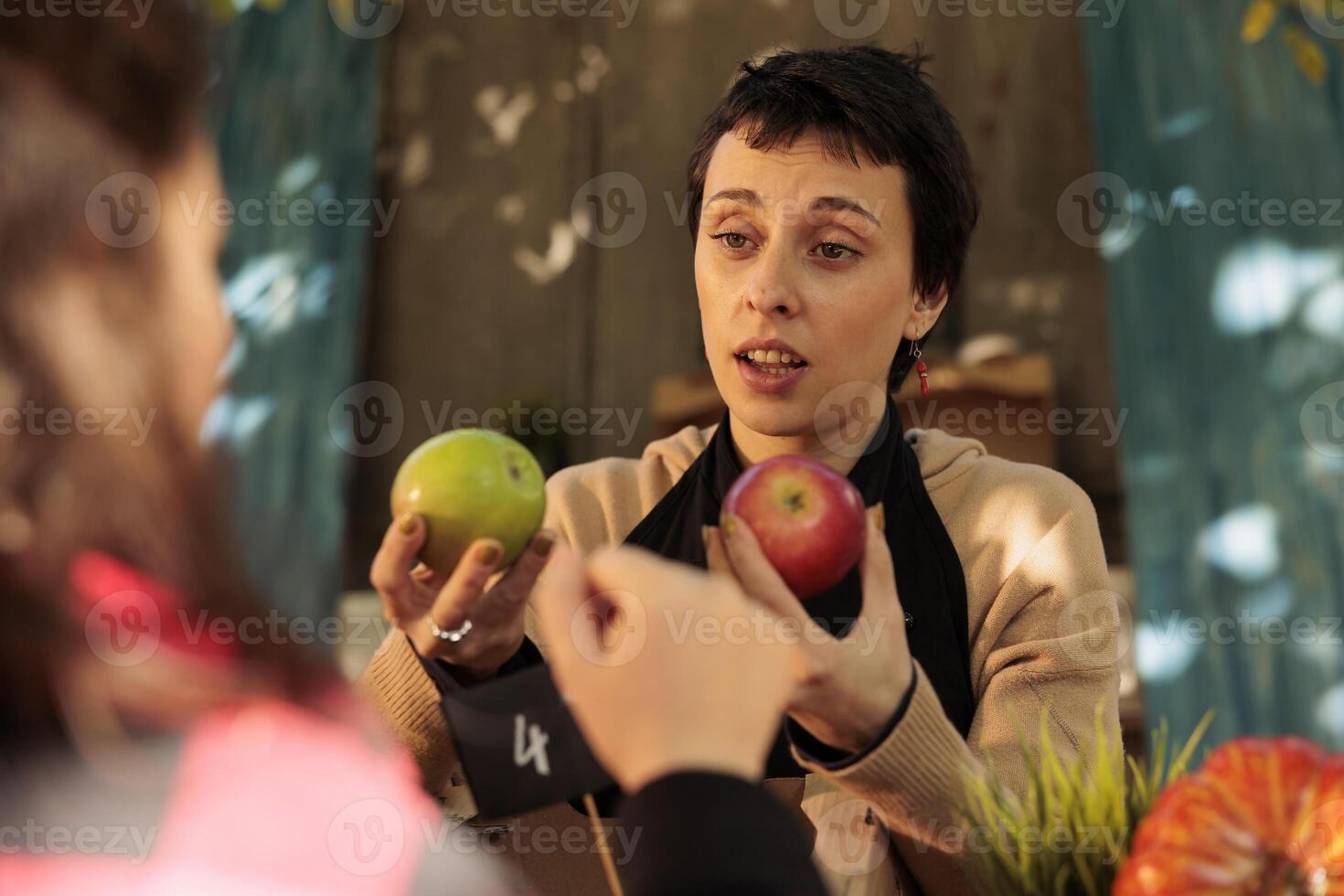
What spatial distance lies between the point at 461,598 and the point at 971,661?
0.60 metres

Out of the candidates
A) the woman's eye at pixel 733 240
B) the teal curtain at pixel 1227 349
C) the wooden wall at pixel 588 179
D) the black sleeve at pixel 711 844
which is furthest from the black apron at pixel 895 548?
the wooden wall at pixel 588 179

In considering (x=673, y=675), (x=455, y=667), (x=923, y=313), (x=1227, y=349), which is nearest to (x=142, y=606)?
(x=673, y=675)

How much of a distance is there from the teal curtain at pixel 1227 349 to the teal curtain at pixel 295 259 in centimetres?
239

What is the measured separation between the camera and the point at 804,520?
1170 mm

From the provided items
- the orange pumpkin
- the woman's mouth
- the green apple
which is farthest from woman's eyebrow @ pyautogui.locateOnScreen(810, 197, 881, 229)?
the orange pumpkin

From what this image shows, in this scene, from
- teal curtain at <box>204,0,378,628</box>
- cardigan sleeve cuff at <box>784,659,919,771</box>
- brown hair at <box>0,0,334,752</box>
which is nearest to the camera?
brown hair at <box>0,0,334,752</box>

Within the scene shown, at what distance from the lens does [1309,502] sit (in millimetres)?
3027

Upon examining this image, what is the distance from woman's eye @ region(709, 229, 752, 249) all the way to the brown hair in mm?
982

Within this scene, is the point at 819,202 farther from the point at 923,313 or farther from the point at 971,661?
the point at 971,661

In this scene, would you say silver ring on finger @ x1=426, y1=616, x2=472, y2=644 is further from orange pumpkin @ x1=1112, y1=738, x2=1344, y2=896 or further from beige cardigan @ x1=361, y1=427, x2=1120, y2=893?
orange pumpkin @ x1=1112, y1=738, x2=1344, y2=896

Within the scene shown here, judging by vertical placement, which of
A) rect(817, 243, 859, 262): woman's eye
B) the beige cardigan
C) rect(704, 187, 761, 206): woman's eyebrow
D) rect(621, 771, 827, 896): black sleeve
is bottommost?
the beige cardigan

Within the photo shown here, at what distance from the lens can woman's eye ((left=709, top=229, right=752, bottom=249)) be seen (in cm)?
149

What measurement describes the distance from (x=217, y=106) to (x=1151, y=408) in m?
3.06

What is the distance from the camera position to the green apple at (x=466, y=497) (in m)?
1.18
